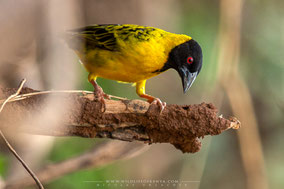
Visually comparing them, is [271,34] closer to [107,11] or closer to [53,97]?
[107,11]

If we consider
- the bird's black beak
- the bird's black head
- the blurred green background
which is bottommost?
the blurred green background

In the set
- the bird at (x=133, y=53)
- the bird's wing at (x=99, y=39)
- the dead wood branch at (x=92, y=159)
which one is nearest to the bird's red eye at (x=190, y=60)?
the bird at (x=133, y=53)

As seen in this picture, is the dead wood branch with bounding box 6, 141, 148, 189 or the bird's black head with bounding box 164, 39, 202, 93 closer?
the bird's black head with bounding box 164, 39, 202, 93

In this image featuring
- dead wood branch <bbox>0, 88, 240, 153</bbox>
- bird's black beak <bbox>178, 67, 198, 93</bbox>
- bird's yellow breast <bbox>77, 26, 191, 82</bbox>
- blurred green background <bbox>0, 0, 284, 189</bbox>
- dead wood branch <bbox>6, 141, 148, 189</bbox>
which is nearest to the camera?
dead wood branch <bbox>0, 88, 240, 153</bbox>

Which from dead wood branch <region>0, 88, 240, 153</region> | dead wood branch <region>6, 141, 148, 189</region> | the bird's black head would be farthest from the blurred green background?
the bird's black head

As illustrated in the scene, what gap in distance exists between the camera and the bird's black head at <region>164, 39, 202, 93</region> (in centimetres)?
204

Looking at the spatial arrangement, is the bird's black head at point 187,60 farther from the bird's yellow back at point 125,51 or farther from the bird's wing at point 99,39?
the bird's wing at point 99,39

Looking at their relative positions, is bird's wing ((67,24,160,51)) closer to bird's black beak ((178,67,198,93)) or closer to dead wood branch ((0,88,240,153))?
bird's black beak ((178,67,198,93))

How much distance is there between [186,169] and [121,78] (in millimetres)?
1413

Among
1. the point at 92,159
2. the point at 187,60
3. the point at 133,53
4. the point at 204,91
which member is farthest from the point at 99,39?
the point at 204,91

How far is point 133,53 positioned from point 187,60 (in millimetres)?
285

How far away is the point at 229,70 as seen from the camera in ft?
10.9

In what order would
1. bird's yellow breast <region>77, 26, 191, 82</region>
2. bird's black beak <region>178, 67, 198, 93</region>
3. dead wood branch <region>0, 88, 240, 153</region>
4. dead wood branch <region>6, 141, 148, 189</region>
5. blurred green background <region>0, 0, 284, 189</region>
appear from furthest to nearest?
blurred green background <region>0, 0, 284, 189</region>
dead wood branch <region>6, 141, 148, 189</region>
bird's yellow breast <region>77, 26, 191, 82</region>
bird's black beak <region>178, 67, 198, 93</region>
dead wood branch <region>0, 88, 240, 153</region>

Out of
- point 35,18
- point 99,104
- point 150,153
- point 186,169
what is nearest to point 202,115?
point 99,104
